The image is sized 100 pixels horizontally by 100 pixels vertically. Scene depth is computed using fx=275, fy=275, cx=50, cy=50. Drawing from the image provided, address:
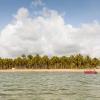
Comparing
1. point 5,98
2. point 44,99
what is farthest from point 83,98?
point 5,98

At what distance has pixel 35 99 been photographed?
118 feet

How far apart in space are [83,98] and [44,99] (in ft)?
17.4

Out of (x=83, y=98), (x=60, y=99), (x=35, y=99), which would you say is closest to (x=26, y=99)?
(x=35, y=99)

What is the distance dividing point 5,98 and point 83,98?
10566 mm

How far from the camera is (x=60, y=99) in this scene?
119 ft

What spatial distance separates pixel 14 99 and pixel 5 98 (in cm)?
173

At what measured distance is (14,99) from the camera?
119ft

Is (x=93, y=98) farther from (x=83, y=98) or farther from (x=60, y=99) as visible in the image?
(x=60, y=99)

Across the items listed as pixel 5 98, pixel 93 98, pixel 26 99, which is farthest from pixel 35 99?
pixel 93 98

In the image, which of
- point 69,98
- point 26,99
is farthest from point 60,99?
point 26,99

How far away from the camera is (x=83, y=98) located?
37.1 meters

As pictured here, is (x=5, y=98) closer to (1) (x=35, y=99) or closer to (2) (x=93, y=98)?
(1) (x=35, y=99)

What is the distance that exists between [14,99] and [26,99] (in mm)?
1600

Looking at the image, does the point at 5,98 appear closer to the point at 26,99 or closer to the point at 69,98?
the point at 26,99
